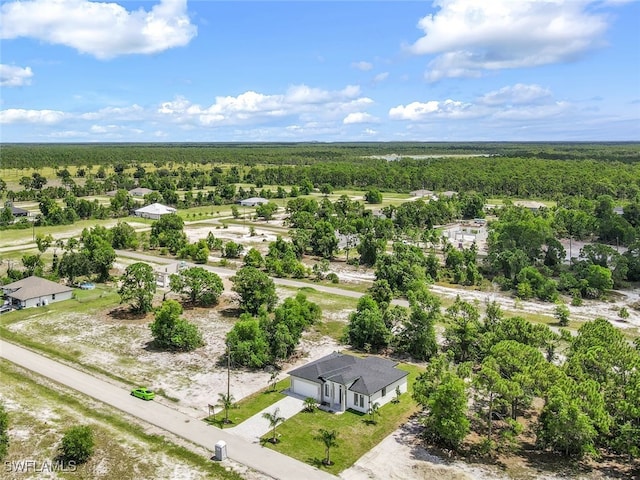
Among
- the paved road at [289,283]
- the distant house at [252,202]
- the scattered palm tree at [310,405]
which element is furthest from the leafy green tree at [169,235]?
the scattered palm tree at [310,405]

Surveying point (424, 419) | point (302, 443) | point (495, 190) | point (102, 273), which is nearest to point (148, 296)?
point (102, 273)

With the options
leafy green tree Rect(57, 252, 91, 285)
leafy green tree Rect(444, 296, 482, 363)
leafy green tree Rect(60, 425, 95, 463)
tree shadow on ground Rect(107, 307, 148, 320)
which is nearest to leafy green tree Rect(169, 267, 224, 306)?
tree shadow on ground Rect(107, 307, 148, 320)

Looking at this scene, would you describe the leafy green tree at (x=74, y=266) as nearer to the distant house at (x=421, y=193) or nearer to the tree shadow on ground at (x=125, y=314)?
the tree shadow on ground at (x=125, y=314)

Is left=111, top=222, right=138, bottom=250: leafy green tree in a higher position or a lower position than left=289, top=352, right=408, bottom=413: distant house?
higher

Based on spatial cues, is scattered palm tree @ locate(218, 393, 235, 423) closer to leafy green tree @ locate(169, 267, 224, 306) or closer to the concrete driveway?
the concrete driveway

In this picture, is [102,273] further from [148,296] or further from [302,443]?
[302,443]

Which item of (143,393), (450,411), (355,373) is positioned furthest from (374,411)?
(143,393)

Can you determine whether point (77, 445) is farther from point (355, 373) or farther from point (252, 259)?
point (252, 259)
